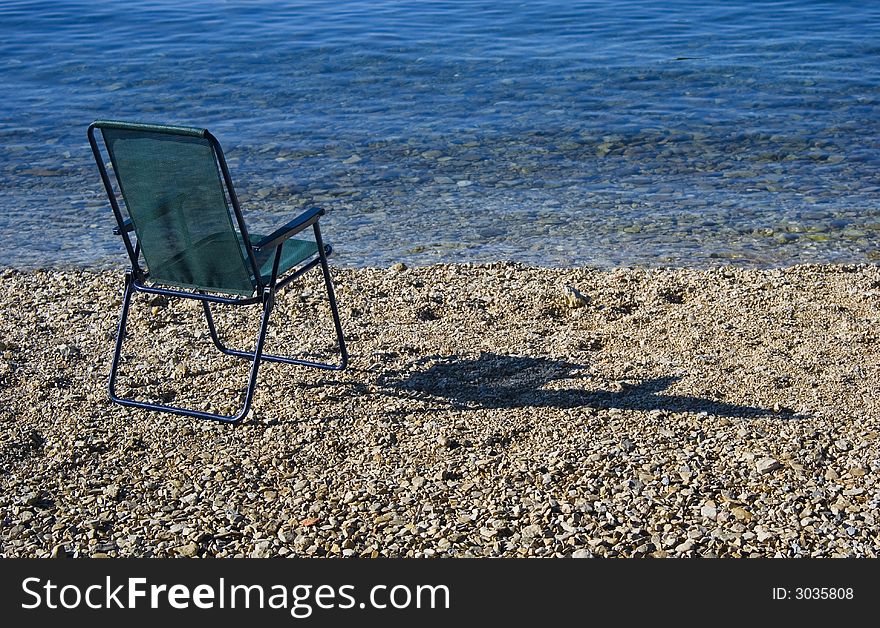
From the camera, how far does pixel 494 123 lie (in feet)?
40.2

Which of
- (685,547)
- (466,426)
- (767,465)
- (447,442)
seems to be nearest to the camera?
(685,547)

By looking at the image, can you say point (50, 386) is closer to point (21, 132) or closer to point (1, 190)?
point (1, 190)

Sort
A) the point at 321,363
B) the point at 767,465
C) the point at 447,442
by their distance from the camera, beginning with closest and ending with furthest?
the point at 767,465 → the point at 447,442 → the point at 321,363

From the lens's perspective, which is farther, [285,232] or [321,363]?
[321,363]

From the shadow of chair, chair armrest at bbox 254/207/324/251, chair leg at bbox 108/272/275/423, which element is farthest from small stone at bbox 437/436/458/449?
chair armrest at bbox 254/207/324/251

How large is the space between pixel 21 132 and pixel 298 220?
937 centimetres

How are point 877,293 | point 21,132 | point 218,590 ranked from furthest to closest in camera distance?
point 21,132 → point 877,293 → point 218,590

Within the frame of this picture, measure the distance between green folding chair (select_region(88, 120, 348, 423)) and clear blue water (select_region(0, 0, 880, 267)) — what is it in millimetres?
3283

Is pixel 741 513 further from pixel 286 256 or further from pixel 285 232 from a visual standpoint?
pixel 286 256

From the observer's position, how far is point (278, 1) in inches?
922

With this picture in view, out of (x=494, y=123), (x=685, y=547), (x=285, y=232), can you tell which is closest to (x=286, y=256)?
(x=285, y=232)

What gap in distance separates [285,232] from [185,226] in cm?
45

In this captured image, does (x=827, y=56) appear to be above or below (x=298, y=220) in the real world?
below

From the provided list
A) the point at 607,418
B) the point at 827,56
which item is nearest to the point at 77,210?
the point at 607,418
